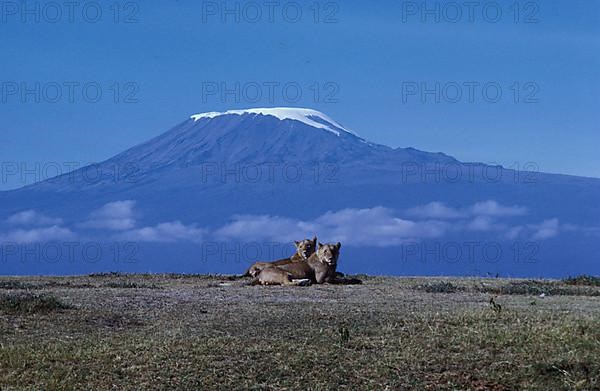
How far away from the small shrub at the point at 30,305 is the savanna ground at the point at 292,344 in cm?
2

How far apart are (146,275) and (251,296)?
26.9 ft

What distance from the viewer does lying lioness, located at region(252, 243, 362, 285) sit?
76.7 ft

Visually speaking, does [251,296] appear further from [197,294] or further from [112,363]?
[112,363]

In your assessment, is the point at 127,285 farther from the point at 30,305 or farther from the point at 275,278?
the point at 30,305

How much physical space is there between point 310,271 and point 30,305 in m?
8.87

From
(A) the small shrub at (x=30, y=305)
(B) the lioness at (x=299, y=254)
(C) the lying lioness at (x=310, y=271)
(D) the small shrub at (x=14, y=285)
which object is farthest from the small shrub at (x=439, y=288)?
(D) the small shrub at (x=14, y=285)

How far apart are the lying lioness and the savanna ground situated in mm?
4450

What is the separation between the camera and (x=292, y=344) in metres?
13.6

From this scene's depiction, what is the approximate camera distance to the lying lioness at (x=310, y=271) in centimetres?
2338

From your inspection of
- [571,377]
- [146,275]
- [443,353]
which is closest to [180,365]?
[443,353]

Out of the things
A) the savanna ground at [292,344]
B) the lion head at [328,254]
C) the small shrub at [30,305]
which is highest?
the lion head at [328,254]

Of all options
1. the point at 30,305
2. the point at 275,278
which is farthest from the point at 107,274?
the point at 30,305

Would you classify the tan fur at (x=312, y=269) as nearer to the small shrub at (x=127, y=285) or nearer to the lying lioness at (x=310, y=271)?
the lying lioness at (x=310, y=271)

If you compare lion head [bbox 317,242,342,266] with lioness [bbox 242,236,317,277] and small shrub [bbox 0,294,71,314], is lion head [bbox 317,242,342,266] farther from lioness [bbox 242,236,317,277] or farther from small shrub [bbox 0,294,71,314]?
small shrub [bbox 0,294,71,314]
